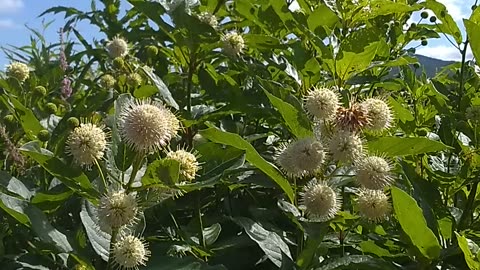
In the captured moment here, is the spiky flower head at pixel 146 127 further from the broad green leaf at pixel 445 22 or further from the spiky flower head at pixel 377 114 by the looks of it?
the broad green leaf at pixel 445 22

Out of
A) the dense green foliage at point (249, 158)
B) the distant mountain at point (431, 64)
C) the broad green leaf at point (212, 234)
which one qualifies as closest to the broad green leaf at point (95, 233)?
the dense green foliage at point (249, 158)

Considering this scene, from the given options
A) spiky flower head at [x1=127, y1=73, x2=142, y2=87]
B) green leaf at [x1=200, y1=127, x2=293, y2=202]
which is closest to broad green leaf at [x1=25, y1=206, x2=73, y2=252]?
green leaf at [x1=200, y1=127, x2=293, y2=202]

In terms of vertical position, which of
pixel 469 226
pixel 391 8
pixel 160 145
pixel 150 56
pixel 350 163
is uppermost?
pixel 150 56

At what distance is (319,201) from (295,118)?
179 millimetres

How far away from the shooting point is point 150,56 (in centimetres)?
221

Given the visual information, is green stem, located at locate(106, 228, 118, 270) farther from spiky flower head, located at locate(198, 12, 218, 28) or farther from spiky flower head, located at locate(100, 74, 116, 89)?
spiky flower head, located at locate(100, 74, 116, 89)

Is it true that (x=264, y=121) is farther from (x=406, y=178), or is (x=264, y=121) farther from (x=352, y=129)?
(x=352, y=129)

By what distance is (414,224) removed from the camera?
146cm

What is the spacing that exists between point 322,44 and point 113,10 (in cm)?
143

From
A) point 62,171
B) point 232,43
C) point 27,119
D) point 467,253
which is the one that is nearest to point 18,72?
point 27,119

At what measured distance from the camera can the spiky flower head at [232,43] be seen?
1.96m

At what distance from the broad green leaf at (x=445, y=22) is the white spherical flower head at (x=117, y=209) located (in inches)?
46.1

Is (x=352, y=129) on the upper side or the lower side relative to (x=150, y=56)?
lower

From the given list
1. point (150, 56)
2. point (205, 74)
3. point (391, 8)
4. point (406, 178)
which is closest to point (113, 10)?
point (150, 56)
